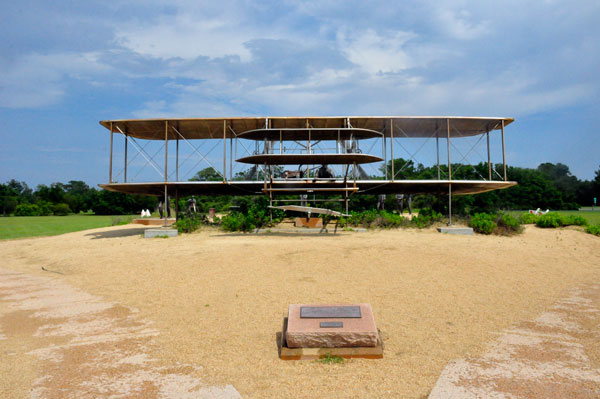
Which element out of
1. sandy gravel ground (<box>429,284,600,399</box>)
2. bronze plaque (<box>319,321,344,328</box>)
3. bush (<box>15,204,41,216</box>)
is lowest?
sandy gravel ground (<box>429,284,600,399</box>)

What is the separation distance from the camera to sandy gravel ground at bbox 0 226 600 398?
499 cm

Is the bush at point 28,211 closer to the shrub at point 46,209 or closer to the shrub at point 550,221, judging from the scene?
the shrub at point 46,209

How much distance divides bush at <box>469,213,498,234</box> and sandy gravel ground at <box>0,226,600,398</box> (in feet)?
6.49

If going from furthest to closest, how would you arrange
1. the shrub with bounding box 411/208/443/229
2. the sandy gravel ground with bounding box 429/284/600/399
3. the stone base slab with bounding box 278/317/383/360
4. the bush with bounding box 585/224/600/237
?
the shrub with bounding box 411/208/443/229 < the bush with bounding box 585/224/600/237 < the stone base slab with bounding box 278/317/383/360 < the sandy gravel ground with bounding box 429/284/600/399

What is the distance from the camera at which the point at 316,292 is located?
8852mm

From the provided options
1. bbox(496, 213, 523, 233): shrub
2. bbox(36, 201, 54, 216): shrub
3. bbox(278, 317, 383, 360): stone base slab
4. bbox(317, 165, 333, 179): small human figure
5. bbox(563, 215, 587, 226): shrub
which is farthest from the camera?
bbox(36, 201, 54, 216): shrub

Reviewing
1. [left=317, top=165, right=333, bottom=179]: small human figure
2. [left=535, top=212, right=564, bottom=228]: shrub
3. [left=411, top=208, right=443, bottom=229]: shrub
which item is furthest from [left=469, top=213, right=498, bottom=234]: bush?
[left=317, top=165, right=333, bottom=179]: small human figure

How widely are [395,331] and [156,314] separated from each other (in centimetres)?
472

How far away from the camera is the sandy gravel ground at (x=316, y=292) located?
499cm

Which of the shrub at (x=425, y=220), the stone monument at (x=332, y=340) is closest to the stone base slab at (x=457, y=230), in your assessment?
the shrub at (x=425, y=220)

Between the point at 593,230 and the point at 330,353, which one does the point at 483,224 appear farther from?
the point at 330,353

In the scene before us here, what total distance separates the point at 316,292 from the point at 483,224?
1397 cm

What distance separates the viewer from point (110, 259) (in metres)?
13.9

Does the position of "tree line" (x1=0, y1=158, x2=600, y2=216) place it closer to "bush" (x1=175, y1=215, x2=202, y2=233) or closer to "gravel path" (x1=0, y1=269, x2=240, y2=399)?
"bush" (x1=175, y1=215, x2=202, y2=233)
